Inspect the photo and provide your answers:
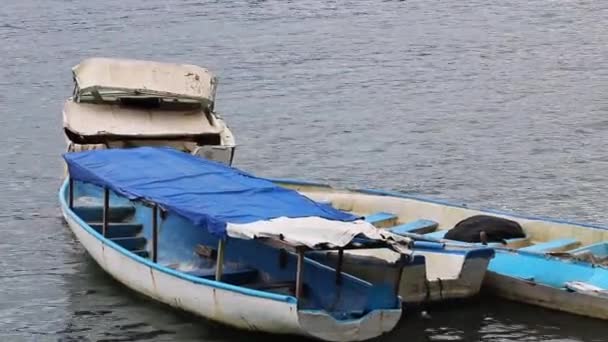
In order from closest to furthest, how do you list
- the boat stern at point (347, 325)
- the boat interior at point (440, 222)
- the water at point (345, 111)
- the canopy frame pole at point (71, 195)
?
the boat stern at point (347, 325), the boat interior at point (440, 222), the water at point (345, 111), the canopy frame pole at point (71, 195)

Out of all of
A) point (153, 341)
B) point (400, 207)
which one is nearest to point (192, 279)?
point (153, 341)

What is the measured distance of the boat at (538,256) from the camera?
18.7 meters

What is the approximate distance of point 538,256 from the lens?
19312 mm

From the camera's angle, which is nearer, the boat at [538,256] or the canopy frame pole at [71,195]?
the boat at [538,256]

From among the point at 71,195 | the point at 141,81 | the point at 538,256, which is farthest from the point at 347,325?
the point at 141,81

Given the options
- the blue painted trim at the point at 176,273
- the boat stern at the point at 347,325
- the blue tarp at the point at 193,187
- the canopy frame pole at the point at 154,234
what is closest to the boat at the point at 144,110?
the blue painted trim at the point at 176,273

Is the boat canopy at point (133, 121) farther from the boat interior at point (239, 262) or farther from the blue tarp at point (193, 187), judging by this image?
the blue tarp at point (193, 187)

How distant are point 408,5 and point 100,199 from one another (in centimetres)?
3741

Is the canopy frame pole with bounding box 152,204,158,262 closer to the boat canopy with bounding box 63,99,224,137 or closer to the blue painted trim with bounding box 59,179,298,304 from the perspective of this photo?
the blue painted trim with bounding box 59,179,298,304

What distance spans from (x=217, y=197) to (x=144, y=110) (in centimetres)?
956

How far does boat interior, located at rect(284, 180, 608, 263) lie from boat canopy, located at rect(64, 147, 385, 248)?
2.98m

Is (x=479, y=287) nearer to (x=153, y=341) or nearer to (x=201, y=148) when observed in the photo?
(x=153, y=341)

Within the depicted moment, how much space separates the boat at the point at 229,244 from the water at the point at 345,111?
0.68 m

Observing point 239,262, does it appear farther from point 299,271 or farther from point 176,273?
point 299,271
